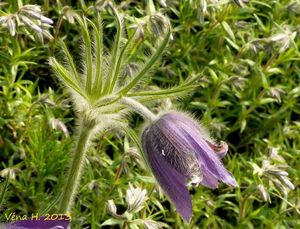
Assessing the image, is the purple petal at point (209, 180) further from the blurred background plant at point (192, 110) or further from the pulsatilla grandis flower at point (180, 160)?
the blurred background plant at point (192, 110)

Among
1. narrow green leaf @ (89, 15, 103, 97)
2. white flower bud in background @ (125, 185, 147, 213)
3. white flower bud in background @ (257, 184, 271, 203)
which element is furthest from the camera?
white flower bud in background @ (257, 184, 271, 203)

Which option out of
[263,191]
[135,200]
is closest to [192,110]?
[263,191]

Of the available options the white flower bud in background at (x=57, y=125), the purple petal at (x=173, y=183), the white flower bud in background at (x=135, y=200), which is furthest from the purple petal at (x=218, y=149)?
the white flower bud in background at (x=57, y=125)

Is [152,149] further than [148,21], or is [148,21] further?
[148,21]

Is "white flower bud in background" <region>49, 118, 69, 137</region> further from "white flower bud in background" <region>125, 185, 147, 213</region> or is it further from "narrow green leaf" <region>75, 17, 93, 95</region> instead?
"narrow green leaf" <region>75, 17, 93, 95</region>

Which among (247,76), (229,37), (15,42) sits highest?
(15,42)

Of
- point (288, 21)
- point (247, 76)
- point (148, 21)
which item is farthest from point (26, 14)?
point (288, 21)

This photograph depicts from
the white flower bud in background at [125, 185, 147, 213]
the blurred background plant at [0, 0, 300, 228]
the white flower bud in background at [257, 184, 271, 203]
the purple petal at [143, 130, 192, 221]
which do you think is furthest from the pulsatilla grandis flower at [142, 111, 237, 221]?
the white flower bud in background at [257, 184, 271, 203]

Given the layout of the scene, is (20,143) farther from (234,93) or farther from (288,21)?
(288,21)
